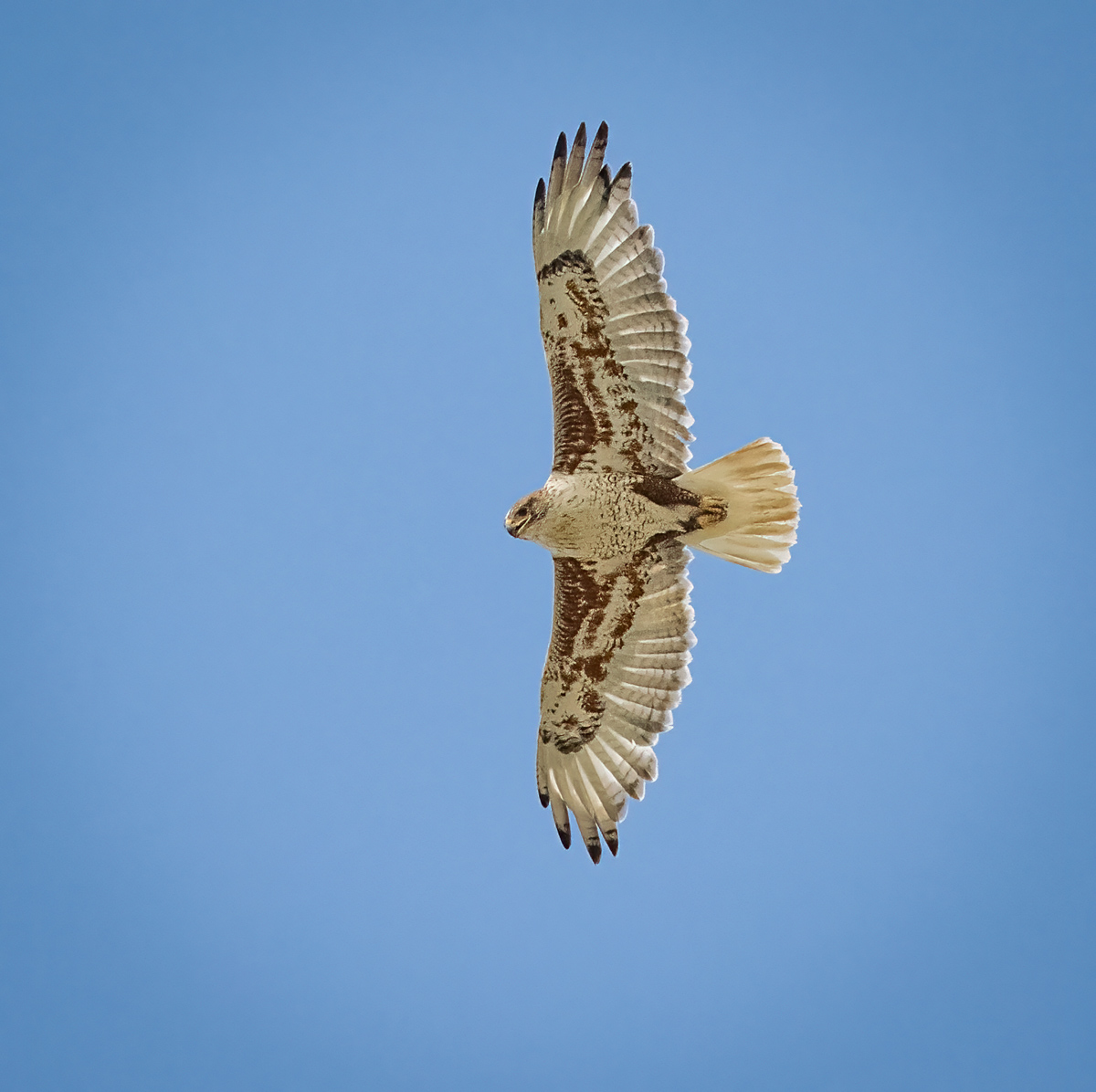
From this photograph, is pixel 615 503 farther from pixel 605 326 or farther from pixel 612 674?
pixel 612 674

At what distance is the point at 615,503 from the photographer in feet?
22.5

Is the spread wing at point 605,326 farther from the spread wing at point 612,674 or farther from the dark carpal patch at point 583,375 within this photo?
the spread wing at point 612,674

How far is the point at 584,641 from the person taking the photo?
7.34 metres

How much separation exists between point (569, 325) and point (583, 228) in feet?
1.66

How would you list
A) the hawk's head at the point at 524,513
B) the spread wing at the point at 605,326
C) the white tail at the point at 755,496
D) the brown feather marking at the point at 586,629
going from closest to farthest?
the spread wing at the point at 605,326
the hawk's head at the point at 524,513
the white tail at the point at 755,496
the brown feather marking at the point at 586,629

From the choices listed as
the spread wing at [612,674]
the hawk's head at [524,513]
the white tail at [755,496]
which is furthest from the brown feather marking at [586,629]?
the hawk's head at [524,513]

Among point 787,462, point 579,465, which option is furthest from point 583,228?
point 787,462

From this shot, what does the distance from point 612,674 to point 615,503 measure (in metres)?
1.11

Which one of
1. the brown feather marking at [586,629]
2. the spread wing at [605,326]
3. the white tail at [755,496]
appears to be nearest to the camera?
the spread wing at [605,326]

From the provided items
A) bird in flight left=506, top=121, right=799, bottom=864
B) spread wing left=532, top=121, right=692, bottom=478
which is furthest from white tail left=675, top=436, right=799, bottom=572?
spread wing left=532, top=121, right=692, bottom=478

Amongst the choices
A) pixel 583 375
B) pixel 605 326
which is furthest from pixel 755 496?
pixel 605 326

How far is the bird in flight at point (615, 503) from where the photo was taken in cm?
642

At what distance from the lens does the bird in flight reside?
21.1ft

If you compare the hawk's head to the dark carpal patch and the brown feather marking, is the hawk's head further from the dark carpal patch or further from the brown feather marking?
the brown feather marking
